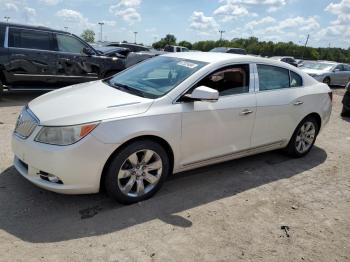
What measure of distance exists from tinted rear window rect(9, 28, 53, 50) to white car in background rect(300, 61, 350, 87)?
12141 millimetres

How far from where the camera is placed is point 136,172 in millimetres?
3750

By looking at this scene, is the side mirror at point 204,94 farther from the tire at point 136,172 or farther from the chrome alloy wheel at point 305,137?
the chrome alloy wheel at point 305,137

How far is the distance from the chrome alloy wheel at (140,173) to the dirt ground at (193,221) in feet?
0.59

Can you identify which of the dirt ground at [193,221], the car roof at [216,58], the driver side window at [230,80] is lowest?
the dirt ground at [193,221]

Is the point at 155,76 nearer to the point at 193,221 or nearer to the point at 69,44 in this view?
the point at 193,221

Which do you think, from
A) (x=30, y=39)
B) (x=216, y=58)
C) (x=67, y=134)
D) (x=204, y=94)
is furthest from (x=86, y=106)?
(x=30, y=39)

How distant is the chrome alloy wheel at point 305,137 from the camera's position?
5.58 metres

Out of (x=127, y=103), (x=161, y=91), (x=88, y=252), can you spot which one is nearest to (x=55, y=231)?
(x=88, y=252)

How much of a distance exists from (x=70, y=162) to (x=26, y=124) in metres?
0.77

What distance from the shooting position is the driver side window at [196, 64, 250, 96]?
169 inches

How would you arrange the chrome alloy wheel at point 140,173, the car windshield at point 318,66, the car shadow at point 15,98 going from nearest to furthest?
the chrome alloy wheel at point 140,173
the car shadow at point 15,98
the car windshield at point 318,66

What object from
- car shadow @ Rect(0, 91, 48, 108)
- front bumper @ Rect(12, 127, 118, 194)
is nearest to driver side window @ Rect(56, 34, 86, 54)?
car shadow @ Rect(0, 91, 48, 108)

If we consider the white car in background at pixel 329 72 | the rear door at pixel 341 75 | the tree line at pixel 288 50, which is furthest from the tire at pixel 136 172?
the tree line at pixel 288 50

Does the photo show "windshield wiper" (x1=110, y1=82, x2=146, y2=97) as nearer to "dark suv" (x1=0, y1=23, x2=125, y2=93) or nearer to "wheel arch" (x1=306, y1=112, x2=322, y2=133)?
"wheel arch" (x1=306, y1=112, x2=322, y2=133)
